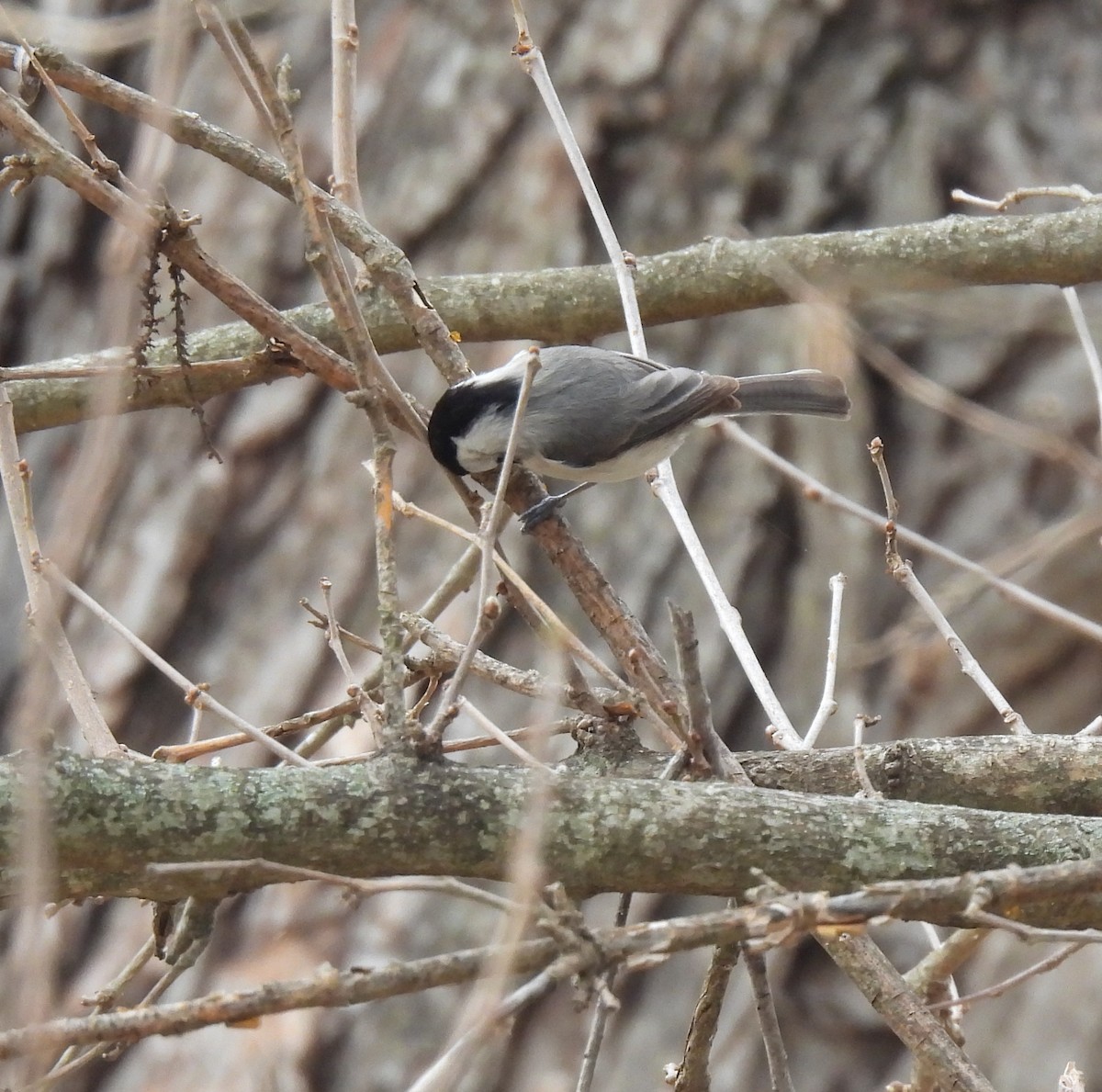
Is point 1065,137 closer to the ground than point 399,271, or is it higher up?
higher up

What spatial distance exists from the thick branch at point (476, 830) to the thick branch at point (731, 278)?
41.0 inches

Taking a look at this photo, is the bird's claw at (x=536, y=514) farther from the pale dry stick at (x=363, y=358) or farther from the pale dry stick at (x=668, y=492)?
the pale dry stick at (x=363, y=358)

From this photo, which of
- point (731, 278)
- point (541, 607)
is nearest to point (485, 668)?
point (541, 607)

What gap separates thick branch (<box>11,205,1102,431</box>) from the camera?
6.81 ft

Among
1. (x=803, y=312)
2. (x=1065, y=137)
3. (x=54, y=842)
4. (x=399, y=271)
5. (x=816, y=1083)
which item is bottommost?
(x=816, y=1083)

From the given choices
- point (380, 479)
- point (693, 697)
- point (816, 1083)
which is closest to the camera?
point (693, 697)

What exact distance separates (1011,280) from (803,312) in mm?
1304

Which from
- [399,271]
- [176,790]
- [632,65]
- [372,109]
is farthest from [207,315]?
[176,790]

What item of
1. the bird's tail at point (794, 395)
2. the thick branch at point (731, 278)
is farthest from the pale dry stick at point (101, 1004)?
the bird's tail at point (794, 395)

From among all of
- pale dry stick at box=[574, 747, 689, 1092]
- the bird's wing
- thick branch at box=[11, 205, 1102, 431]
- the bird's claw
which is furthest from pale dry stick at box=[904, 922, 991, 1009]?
the bird's wing

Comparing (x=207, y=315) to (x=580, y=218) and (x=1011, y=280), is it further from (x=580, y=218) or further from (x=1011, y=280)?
(x=1011, y=280)

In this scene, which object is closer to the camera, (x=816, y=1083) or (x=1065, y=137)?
(x=816, y=1083)

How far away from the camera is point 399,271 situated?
167 centimetres

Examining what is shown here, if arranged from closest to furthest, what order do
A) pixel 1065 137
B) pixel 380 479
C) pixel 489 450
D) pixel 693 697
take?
pixel 693 697, pixel 380 479, pixel 489 450, pixel 1065 137
